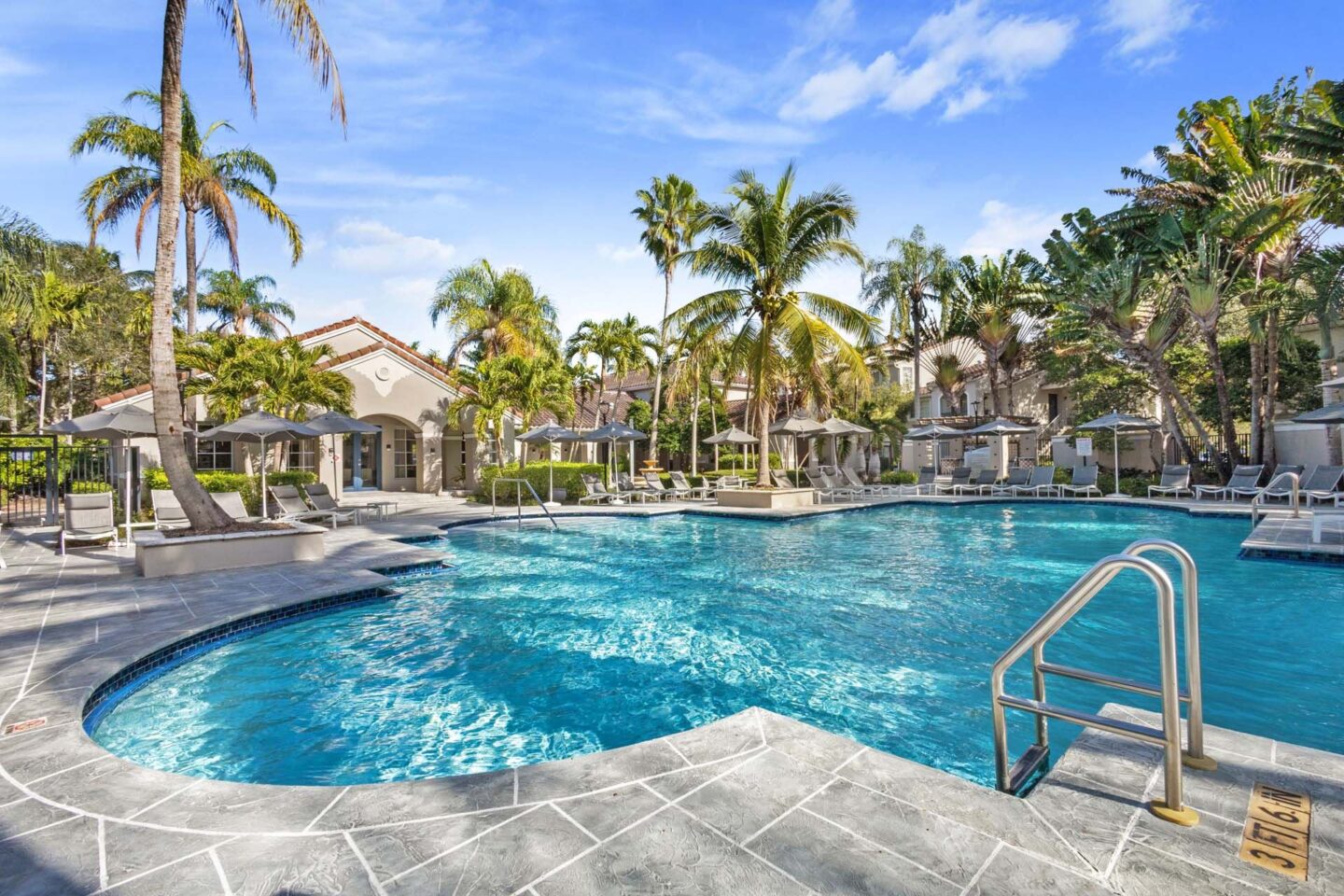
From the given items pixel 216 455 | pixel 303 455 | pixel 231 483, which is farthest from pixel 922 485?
pixel 216 455

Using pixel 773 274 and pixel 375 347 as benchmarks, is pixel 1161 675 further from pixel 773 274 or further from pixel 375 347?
pixel 375 347

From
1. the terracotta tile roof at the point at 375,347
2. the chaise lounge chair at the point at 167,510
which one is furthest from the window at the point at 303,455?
the chaise lounge chair at the point at 167,510

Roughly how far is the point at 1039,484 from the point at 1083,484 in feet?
4.17

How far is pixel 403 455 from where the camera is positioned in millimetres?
28172

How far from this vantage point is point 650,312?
28.9 metres

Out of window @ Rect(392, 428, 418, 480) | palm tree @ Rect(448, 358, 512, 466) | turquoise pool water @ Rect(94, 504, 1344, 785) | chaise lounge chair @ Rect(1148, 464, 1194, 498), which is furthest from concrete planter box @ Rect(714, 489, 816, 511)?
window @ Rect(392, 428, 418, 480)

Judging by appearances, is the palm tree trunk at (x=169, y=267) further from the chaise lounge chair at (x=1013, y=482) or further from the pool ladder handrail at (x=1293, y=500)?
the chaise lounge chair at (x=1013, y=482)

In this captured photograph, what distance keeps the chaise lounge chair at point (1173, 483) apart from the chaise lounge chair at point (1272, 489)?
42.8 inches

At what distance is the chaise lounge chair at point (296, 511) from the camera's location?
14195 mm

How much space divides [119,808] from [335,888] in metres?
1.46

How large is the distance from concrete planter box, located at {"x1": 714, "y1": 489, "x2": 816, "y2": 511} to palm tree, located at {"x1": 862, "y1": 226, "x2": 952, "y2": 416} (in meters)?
14.0

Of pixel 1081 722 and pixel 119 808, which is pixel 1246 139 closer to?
pixel 1081 722

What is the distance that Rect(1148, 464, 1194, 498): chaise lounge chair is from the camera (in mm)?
19656

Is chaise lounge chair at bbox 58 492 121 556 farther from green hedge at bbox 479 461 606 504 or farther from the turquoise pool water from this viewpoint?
green hedge at bbox 479 461 606 504
